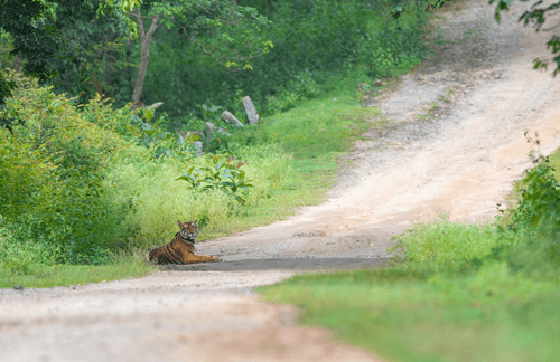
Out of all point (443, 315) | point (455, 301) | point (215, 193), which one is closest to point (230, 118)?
point (215, 193)

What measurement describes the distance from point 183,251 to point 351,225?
4.92 meters

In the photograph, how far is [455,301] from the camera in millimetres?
5660

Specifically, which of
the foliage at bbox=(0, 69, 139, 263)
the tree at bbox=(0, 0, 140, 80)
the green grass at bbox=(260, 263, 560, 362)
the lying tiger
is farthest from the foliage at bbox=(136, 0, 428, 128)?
the green grass at bbox=(260, 263, 560, 362)

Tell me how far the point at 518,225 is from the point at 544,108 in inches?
650

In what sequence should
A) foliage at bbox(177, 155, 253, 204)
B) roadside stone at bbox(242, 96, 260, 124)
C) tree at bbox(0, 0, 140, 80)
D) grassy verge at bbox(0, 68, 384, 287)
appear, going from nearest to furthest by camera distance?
grassy verge at bbox(0, 68, 384, 287) < tree at bbox(0, 0, 140, 80) < foliage at bbox(177, 155, 253, 204) < roadside stone at bbox(242, 96, 260, 124)

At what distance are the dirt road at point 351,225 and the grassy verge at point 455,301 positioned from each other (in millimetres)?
315

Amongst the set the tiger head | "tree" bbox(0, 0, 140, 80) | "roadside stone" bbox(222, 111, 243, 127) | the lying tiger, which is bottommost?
A: the lying tiger

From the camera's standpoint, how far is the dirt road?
15.7 ft

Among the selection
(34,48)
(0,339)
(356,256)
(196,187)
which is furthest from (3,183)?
(0,339)

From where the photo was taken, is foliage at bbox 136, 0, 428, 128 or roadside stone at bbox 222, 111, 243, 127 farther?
foliage at bbox 136, 0, 428, 128

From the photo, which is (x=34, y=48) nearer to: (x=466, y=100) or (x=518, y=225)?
(x=518, y=225)

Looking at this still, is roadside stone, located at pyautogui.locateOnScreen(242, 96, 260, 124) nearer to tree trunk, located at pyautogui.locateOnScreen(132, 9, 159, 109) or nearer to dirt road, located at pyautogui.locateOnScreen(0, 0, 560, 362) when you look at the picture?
tree trunk, located at pyautogui.locateOnScreen(132, 9, 159, 109)

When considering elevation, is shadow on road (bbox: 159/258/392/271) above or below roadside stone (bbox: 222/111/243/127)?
below

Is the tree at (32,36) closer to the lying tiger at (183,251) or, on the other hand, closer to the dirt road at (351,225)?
the lying tiger at (183,251)
